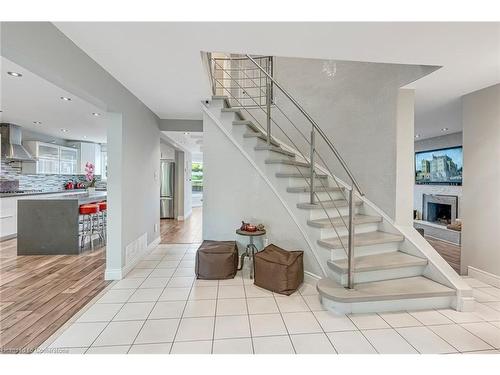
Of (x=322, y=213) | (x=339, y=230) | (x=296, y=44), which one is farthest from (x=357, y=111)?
(x=296, y=44)

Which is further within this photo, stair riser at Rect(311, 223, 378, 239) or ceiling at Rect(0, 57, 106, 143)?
ceiling at Rect(0, 57, 106, 143)

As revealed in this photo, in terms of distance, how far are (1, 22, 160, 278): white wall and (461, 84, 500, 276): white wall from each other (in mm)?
4262

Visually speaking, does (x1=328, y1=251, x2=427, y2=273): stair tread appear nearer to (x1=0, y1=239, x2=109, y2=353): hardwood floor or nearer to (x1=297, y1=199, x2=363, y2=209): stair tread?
(x1=297, y1=199, x2=363, y2=209): stair tread

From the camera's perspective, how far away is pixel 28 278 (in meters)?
3.23

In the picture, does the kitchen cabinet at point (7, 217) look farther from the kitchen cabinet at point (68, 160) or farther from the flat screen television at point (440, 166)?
the flat screen television at point (440, 166)

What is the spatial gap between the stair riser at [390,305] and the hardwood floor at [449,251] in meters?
1.61

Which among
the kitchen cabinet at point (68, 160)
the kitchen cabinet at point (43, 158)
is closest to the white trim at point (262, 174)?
the kitchen cabinet at point (43, 158)

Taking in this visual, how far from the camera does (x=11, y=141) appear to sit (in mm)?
5641

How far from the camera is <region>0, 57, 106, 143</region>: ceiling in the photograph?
3146mm

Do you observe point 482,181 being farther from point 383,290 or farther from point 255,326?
point 255,326


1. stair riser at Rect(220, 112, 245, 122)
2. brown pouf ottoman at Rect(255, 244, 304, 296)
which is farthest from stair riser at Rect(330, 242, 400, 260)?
stair riser at Rect(220, 112, 245, 122)

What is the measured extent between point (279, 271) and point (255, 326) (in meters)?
0.74

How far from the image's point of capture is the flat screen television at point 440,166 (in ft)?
18.0
